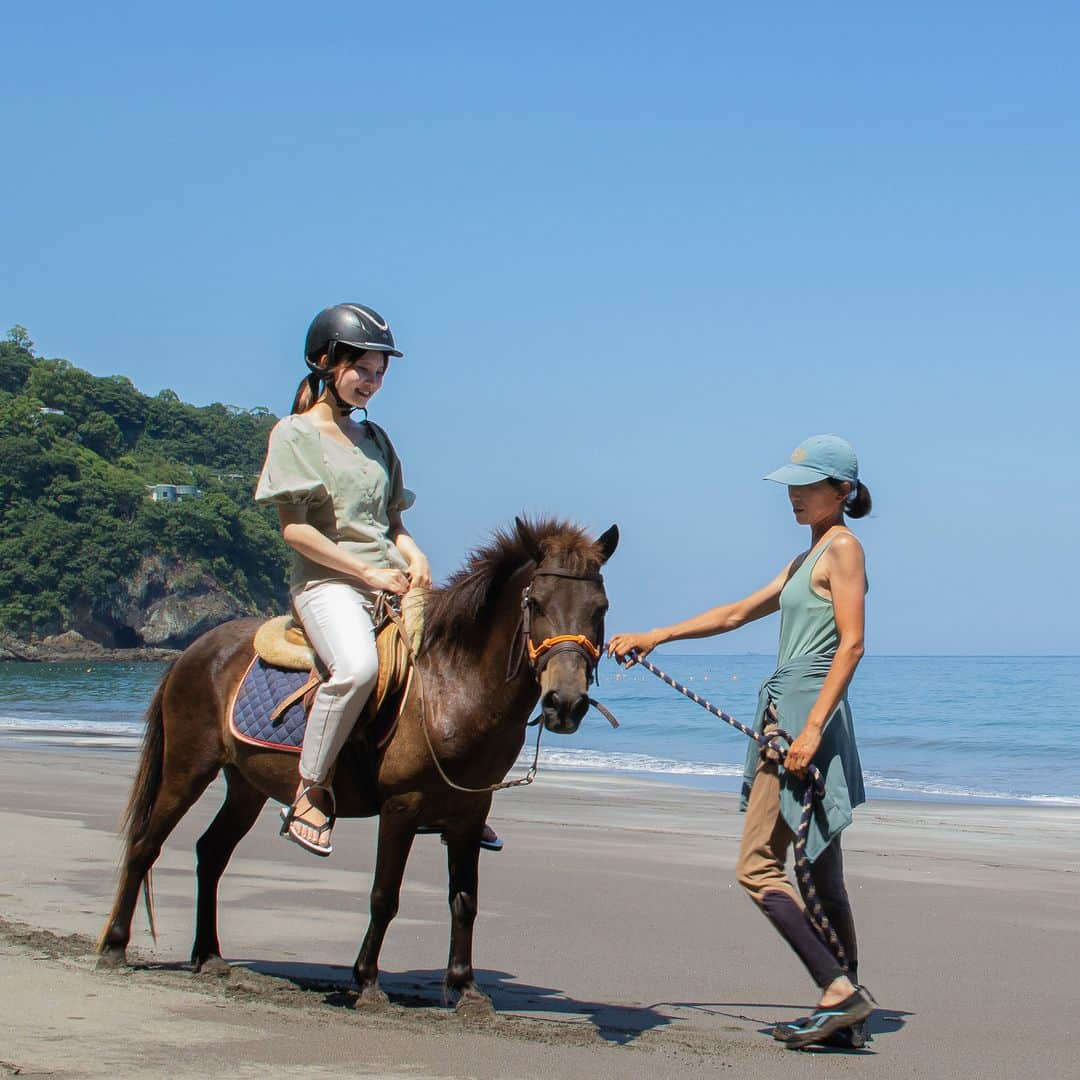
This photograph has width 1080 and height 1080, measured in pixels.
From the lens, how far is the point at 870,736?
32.2m

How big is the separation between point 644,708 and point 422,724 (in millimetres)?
39112

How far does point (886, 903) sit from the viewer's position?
26.2ft

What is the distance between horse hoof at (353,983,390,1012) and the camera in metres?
5.03

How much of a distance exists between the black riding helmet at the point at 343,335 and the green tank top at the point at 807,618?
185cm

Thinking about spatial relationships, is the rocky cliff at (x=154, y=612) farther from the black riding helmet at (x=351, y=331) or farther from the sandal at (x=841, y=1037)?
the sandal at (x=841, y=1037)

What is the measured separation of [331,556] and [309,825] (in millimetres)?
1017

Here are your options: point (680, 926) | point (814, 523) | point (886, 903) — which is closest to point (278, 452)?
point (814, 523)

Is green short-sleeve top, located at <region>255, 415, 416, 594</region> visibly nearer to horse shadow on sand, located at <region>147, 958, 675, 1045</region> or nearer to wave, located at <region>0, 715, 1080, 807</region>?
horse shadow on sand, located at <region>147, 958, 675, 1045</region>

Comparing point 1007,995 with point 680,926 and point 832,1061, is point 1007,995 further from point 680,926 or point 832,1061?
point 680,926

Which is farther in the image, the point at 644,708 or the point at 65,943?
the point at 644,708

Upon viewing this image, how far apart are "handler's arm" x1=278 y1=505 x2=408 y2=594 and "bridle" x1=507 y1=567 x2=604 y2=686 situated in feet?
1.88

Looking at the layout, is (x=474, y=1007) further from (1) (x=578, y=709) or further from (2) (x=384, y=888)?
(1) (x=578, y=709)

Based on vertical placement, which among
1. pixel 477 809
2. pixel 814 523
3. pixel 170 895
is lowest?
pixel 170 895

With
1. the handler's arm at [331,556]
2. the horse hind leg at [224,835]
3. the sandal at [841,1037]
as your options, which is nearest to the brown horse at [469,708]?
the handler's arm at [331,556]
